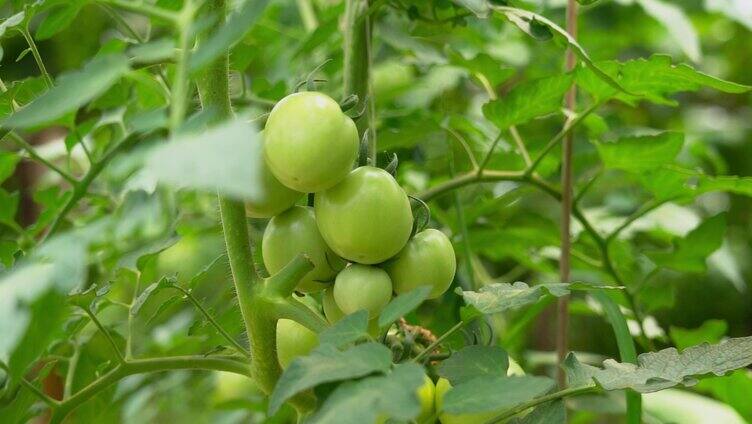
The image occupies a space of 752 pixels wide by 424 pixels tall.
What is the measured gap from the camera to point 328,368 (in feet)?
1.03

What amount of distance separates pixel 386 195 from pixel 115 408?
316 millimetres

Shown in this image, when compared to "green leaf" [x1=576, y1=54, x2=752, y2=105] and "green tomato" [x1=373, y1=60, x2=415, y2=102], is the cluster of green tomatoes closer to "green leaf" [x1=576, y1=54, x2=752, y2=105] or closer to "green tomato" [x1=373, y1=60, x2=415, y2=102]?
"green leaf" [x1=576, y1=54, x2=752, y2=105]

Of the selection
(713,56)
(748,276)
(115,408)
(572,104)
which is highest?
(572,104)

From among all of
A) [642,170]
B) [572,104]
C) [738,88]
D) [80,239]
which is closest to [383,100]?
[572,104]

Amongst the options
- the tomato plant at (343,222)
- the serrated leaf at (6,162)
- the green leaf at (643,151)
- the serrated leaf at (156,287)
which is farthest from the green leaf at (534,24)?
the serrated leaf at (6,162)

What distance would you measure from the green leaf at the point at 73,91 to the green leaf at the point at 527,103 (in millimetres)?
301

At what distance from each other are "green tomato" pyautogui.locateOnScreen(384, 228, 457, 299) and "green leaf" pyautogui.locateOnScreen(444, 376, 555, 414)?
9cm

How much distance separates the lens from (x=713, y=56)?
1705 millimetres

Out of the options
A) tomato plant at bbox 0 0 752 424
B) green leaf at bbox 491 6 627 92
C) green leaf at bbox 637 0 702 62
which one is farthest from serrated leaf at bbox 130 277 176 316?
green leaf at bbox 637 0 702 62

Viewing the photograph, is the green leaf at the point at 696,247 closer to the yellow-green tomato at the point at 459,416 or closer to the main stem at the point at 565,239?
the main stem at the point at 565,239

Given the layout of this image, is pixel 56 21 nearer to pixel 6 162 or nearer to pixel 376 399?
pixel 6 162

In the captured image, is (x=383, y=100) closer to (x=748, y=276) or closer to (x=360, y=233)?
(x=360, y=233)

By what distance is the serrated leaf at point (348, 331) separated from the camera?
13.5 inches

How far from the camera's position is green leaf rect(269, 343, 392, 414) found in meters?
0.31
